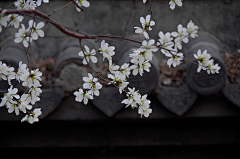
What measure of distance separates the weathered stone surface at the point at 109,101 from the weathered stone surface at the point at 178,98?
215 mm

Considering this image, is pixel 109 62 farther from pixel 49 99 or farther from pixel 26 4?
pixel 49 99

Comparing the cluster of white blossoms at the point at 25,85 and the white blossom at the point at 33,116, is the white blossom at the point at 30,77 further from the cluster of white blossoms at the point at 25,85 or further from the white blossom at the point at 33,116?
the white blossom at the point at 33,116

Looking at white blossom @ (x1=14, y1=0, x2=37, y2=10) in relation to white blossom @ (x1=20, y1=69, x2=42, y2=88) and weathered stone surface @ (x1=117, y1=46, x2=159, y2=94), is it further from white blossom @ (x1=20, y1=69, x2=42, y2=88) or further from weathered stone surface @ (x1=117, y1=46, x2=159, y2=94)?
weathered stone surface @ (x1=117, y1=46, x2=159, y2=94)

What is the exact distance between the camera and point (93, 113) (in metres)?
1.25

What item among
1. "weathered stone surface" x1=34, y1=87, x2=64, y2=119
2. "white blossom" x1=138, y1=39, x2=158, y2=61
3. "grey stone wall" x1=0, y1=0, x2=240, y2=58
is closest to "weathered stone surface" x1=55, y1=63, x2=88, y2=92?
"weathered stone surface" x1=34, y1=87, x2=64, y2=119

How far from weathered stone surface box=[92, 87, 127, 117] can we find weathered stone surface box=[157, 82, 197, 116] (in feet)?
0.70

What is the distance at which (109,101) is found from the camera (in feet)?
3.85

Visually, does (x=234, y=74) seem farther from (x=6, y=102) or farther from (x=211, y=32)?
(x=6, y=102)

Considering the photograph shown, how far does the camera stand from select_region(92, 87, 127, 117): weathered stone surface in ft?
3.84

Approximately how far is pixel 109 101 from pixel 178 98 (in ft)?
1.18

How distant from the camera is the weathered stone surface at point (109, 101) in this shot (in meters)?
1.17

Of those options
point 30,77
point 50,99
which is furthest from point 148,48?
point 50,99

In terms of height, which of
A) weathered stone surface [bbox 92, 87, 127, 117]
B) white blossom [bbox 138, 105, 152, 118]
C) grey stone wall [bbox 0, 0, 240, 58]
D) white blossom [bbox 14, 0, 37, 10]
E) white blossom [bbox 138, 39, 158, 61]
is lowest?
weathered stone surface [bbox 92, 87, 127, 117]

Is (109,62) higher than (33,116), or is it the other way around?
(109,62)
